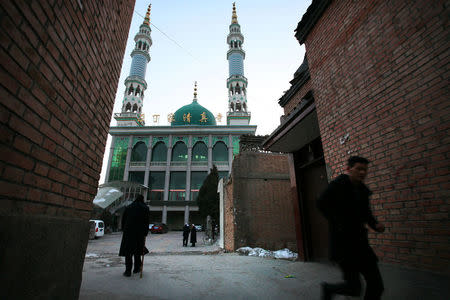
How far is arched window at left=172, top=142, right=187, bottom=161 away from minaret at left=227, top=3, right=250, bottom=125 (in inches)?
358

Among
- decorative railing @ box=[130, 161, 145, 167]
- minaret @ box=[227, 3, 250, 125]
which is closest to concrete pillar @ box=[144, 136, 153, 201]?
decorative railing @ box=[130, 161, 145, 167]

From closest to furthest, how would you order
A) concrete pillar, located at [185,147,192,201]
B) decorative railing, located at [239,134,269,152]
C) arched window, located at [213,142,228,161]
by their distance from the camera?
decorative railing, located at [239,134,269,152], concrete pillar, located at [185,147,192,201], arched window, located at [213,142,228,161]

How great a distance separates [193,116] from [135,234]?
125 feet

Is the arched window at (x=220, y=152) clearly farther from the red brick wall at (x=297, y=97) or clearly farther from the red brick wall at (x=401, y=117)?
the red brick wall at (x=401, y=117)

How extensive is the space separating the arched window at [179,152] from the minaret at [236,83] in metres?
9.09

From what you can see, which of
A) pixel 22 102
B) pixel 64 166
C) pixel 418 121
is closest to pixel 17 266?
pixel 64 166

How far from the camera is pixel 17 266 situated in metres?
1.41

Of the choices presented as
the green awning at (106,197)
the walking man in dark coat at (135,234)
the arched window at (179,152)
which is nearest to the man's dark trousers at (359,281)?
the walking man in dark coat at (135,234)

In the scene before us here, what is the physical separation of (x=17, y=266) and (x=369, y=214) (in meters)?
2.74

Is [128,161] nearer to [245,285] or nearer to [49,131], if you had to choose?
[245,285]

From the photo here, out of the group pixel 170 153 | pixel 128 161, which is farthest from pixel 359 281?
pixel 128 161

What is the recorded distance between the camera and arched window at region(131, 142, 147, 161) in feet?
118

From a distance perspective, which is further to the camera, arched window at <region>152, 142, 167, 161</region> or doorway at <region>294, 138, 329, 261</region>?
arched window at <region>152, 142, 167, 161</region>

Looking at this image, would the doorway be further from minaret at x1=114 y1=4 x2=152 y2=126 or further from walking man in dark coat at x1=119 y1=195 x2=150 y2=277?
minaret at x1=114 y1=4 x2=152 y2=126
